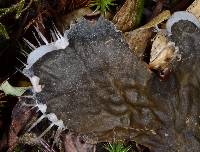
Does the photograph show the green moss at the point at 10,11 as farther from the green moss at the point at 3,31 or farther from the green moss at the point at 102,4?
the green moss at the point at 102,4

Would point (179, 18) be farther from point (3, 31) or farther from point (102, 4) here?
point (3, 31)

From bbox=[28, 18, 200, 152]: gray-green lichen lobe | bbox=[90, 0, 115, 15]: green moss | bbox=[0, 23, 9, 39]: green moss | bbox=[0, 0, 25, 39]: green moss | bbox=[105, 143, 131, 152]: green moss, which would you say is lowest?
bbox=[105, 143, 131, 152]: green moss

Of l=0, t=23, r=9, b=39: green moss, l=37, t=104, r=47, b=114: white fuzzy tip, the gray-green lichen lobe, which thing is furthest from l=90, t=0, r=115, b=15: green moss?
l=37, t=104, r=47, b=114: white fuzzy tip

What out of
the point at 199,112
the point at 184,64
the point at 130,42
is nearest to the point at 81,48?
the point at 130,42

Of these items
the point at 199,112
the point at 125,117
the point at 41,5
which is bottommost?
the point at 199,112

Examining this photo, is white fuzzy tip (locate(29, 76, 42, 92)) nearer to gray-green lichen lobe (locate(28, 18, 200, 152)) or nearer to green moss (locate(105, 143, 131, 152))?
gray-green lichen lobe (locate(28, 18, 200, 152))

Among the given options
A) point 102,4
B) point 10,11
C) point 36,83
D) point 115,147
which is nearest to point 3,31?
point 10,11

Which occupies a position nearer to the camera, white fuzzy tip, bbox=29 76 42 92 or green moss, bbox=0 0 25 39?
white fuzzy tip, bbox=29 76 42 92

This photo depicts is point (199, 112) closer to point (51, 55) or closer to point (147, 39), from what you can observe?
point (147, 39)

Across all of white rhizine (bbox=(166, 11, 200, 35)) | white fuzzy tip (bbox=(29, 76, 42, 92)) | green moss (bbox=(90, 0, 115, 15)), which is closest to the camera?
white fuzzy tip (bbox=(29, 76, 42, 92))
